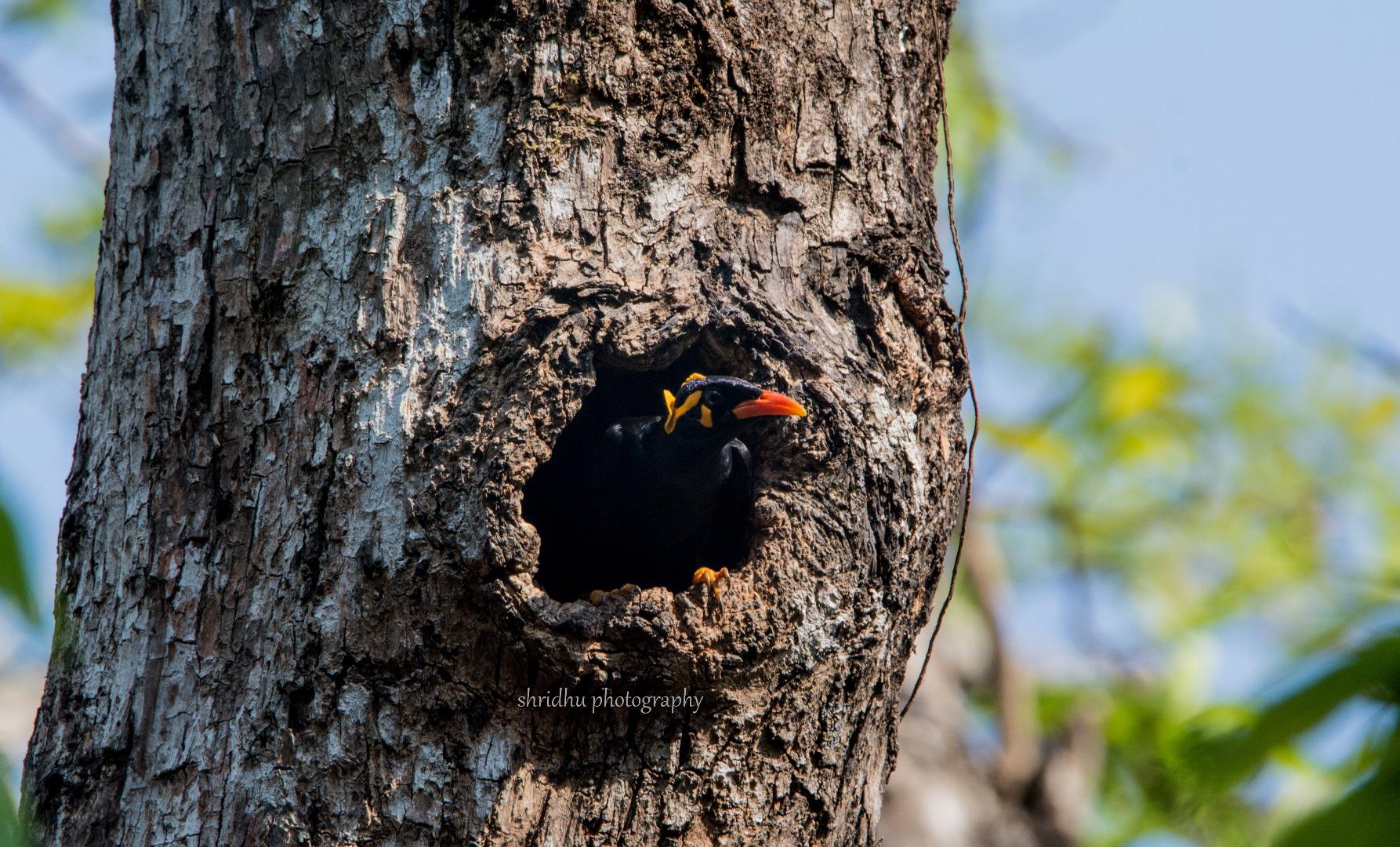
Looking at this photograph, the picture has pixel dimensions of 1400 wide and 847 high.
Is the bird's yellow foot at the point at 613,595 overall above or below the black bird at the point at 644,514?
below

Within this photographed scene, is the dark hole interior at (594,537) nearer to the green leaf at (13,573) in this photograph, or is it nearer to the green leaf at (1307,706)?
the green leaf at (1307,706)

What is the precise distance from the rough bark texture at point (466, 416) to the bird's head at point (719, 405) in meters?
0.07

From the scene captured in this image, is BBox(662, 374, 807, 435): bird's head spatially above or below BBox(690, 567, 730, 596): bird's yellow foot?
above

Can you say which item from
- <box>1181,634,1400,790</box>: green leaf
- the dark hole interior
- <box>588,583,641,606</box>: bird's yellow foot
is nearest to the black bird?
the dark hole interior

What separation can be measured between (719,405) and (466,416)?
1.18 meters

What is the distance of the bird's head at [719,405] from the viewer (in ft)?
10.2

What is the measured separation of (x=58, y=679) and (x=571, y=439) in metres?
2.35

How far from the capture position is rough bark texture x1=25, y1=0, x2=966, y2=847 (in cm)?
274

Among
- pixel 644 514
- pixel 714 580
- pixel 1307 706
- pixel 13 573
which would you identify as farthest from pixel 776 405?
pixel 13 573

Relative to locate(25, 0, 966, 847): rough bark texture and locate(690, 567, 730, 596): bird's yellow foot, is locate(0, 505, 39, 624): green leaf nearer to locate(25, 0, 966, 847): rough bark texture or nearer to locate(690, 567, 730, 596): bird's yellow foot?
locate(25, 0, 966, 847): rough bark texture

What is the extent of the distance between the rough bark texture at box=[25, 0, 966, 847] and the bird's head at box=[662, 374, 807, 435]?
7 centimetres

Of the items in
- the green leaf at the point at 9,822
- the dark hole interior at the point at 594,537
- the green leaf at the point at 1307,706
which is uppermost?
the dark hole interior at the point at 594,537

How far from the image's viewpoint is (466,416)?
9.43 ft

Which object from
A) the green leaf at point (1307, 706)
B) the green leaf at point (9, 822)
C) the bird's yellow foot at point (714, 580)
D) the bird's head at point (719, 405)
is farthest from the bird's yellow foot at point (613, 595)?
the green leaf at point (9, 822)
